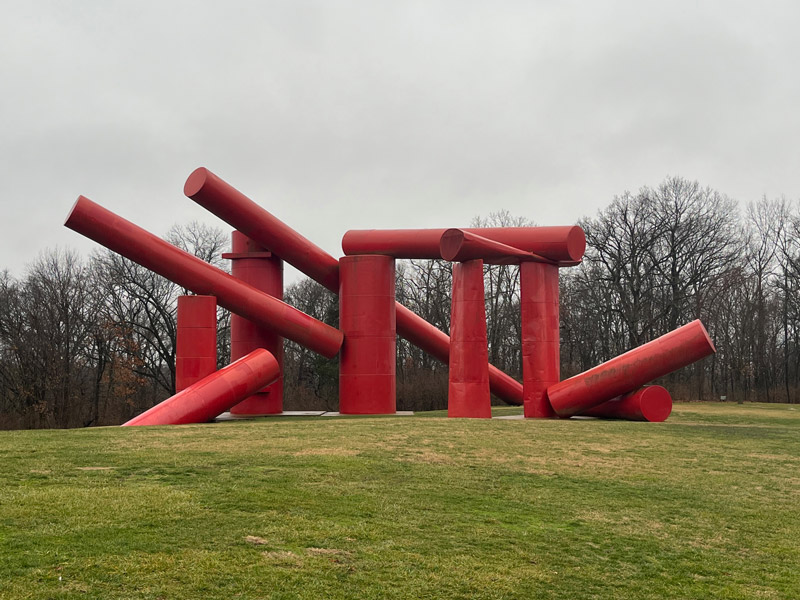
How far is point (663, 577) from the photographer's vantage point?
5.39 meters

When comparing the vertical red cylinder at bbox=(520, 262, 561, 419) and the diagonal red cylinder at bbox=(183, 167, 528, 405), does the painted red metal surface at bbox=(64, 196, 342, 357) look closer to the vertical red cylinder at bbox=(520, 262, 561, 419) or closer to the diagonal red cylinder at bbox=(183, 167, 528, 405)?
the diagonal red cylinder at bbox=(183, 167, 528, 405)

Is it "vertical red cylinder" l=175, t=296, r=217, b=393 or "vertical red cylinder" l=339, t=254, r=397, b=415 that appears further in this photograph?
"vertical red cylinder" l=339, t=254, r=397, b=415

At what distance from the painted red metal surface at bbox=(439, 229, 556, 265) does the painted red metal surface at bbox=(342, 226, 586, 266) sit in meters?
0.46

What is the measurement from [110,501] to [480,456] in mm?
4889

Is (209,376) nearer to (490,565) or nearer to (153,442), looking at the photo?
(153,442)

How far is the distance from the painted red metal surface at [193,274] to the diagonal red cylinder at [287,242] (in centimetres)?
142

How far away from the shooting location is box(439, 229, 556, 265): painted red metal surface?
648 inches

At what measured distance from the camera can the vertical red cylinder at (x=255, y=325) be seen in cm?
2030

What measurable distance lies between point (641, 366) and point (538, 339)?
2440 mm

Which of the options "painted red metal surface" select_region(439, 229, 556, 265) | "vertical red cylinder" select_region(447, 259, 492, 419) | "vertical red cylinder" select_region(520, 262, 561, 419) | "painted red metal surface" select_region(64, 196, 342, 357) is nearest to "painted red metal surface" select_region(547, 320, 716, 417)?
"vertical red cylinder" select_region(520, 262, 561, 419)

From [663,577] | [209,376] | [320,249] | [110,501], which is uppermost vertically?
[320,249]

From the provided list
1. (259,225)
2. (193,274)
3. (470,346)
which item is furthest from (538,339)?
(193,274)

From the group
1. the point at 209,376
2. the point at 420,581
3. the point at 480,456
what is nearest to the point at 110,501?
the point at 420,581

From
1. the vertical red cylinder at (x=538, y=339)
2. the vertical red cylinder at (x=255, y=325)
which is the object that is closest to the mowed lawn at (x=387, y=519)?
the vertical red cylinder at (x=538, y=339)
